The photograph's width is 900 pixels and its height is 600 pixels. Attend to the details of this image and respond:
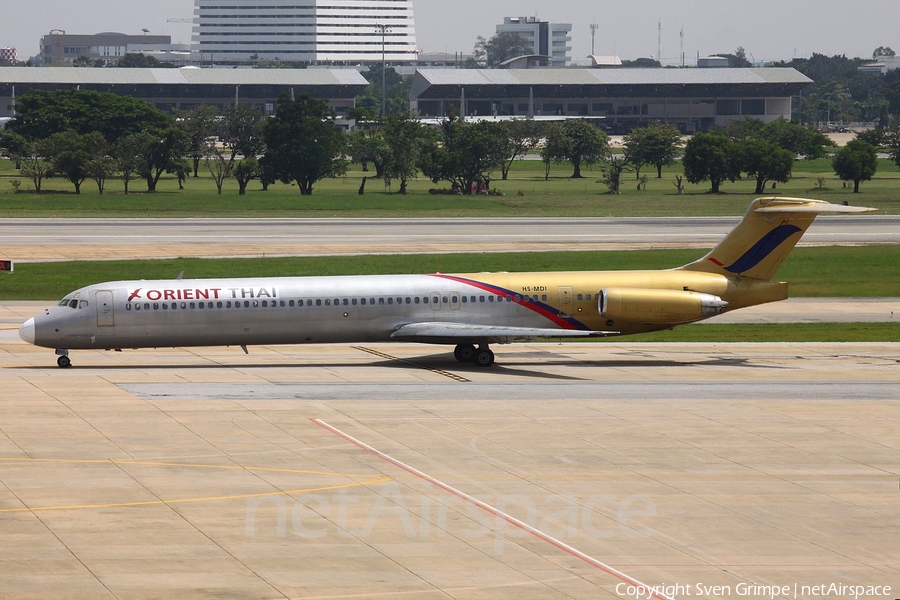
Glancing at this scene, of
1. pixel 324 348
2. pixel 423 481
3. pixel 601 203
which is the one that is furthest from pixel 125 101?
pixel 423 481

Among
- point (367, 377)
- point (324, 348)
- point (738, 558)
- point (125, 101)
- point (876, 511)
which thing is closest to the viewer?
point (738, 558)

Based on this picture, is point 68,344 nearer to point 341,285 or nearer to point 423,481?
point 341,285

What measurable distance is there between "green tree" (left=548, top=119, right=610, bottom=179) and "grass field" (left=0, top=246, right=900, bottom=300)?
86168 mm

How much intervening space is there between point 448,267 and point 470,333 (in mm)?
25176

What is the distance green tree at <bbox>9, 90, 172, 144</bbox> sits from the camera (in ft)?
474

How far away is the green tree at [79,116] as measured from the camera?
474ft

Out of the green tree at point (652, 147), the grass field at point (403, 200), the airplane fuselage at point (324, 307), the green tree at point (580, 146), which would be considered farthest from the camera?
the green tree at point (580, 146)

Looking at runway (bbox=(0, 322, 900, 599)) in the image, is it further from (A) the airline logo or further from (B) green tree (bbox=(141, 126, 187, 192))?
(B) green tree (bbox=(141, 126, 187, 192))

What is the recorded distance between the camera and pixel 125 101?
505ft

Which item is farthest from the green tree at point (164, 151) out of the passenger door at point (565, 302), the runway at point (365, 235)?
the passenger door at point (565, 302)

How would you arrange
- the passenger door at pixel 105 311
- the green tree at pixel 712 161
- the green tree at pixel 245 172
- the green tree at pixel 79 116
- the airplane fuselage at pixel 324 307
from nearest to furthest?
the passenger door at pixel 105 311 < the airplane fuselage at pixel 324 307 < the green tree at pixel 245 172 < the green tree at pixel 712 161 < the green tree at pixel 79 116

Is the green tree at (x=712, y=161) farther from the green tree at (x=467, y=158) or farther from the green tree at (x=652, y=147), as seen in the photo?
the green tree at (x=652, y=147)

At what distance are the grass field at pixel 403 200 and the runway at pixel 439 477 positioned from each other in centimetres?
5884

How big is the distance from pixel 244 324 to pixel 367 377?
4.56 meters
